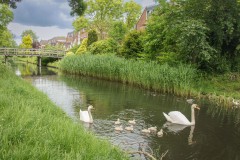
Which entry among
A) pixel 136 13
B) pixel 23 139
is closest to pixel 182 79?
pixel 23 139

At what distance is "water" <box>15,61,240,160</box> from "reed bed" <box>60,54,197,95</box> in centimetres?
85

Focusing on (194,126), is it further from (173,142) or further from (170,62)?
(170,62)

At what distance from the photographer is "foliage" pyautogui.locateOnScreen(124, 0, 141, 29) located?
66.2 meters

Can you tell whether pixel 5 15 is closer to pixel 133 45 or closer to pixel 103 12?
pixel 103 12

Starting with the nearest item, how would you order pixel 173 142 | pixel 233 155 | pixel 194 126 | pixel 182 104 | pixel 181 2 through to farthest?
pixel 233 155
pixel 173 142
pixel 194 126
pixel 182 104
pixel 181 2

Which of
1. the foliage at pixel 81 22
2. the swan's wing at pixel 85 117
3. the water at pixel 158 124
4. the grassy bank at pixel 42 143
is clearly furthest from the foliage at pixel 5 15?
the grassy bank at pixel 42 143

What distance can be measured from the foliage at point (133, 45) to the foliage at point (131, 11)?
35.8m

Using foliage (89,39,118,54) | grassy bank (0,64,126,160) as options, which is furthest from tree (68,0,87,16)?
foliage (89,39,118,54)

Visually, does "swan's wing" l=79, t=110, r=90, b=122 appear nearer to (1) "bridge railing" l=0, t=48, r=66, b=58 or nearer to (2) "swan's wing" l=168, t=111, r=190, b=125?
(2) "swan's wing" l=168, t=111, r=190, b=125

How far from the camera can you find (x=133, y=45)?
30.6 m

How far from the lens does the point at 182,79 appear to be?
746 inches

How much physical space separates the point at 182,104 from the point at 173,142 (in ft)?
22.8

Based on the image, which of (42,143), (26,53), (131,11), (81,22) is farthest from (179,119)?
(131,11)

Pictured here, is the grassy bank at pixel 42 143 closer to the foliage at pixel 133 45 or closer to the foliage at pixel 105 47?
the foliage at pixel 133 45
